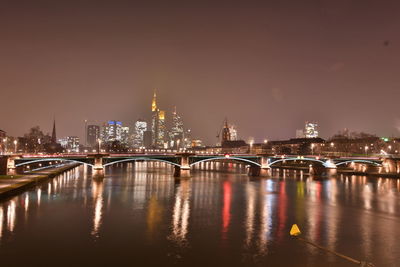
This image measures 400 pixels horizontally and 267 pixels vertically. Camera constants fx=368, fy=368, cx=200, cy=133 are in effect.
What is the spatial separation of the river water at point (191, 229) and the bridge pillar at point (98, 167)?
27474mm

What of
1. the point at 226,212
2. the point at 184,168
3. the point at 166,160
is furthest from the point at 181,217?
the point at 166,160

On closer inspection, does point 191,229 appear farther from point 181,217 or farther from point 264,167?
point 264,167

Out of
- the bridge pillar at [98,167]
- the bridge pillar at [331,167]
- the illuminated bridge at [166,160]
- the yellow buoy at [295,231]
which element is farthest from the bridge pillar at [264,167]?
the yellow buoy at [295,231]

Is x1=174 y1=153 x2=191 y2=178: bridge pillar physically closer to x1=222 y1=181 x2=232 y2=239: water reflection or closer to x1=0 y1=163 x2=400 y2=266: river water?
x1=222 y1=181 x2=232 y2=239: water reflection

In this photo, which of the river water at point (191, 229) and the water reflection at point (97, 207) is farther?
the water reflection at point (97, 207)

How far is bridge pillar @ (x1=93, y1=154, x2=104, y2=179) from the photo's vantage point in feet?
296

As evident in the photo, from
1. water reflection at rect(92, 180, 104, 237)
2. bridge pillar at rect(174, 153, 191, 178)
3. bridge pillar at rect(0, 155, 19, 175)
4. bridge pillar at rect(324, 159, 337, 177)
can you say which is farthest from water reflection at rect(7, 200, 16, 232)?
bridge pillar at rect(324, 159, 337, 177)

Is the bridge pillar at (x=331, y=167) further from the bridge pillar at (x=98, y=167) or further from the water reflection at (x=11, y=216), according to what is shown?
the water reflection at (x=11, y=216)

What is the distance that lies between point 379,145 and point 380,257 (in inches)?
5897

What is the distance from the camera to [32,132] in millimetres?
176375

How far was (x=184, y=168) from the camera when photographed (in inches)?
3848

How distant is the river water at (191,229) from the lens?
27.4m

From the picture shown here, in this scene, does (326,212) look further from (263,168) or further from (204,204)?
(263,168)

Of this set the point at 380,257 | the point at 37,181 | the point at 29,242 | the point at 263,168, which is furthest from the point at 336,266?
the point at 263,168
